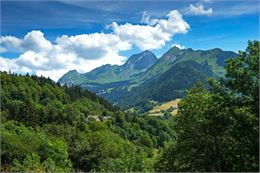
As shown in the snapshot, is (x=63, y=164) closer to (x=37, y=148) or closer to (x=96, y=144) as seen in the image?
(x=37, y=148)

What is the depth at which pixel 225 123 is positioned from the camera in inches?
885

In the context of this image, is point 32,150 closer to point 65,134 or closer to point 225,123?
point 65,134

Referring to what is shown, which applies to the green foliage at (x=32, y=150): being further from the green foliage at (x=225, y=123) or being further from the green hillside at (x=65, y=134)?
the green foliage at (x=225, y=123)

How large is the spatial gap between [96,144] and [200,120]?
253 ft

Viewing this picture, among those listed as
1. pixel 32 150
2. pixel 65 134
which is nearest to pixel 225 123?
pixel 32 150

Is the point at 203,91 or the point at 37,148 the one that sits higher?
the point at 203,91

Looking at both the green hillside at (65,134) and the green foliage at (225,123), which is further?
the green hillside at (65,134)

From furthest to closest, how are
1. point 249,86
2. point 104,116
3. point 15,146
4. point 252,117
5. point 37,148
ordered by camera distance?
point 104,116
point 37,148
point 15,146
point 249,86
point 252,117

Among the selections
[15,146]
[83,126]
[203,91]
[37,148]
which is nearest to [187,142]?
[203,91]

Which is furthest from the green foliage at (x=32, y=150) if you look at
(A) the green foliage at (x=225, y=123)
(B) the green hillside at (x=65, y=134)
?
(A) the green foliage at (x=225, y=123)

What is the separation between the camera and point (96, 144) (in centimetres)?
9781

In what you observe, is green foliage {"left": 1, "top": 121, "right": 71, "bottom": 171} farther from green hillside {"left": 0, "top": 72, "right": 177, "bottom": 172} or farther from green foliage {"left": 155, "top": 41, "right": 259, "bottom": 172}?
green foliage {"left": 155, "top": 41, "right": 259, "bottom": 172}

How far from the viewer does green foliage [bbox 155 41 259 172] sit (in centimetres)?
2086

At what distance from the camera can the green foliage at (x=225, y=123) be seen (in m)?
20.9
